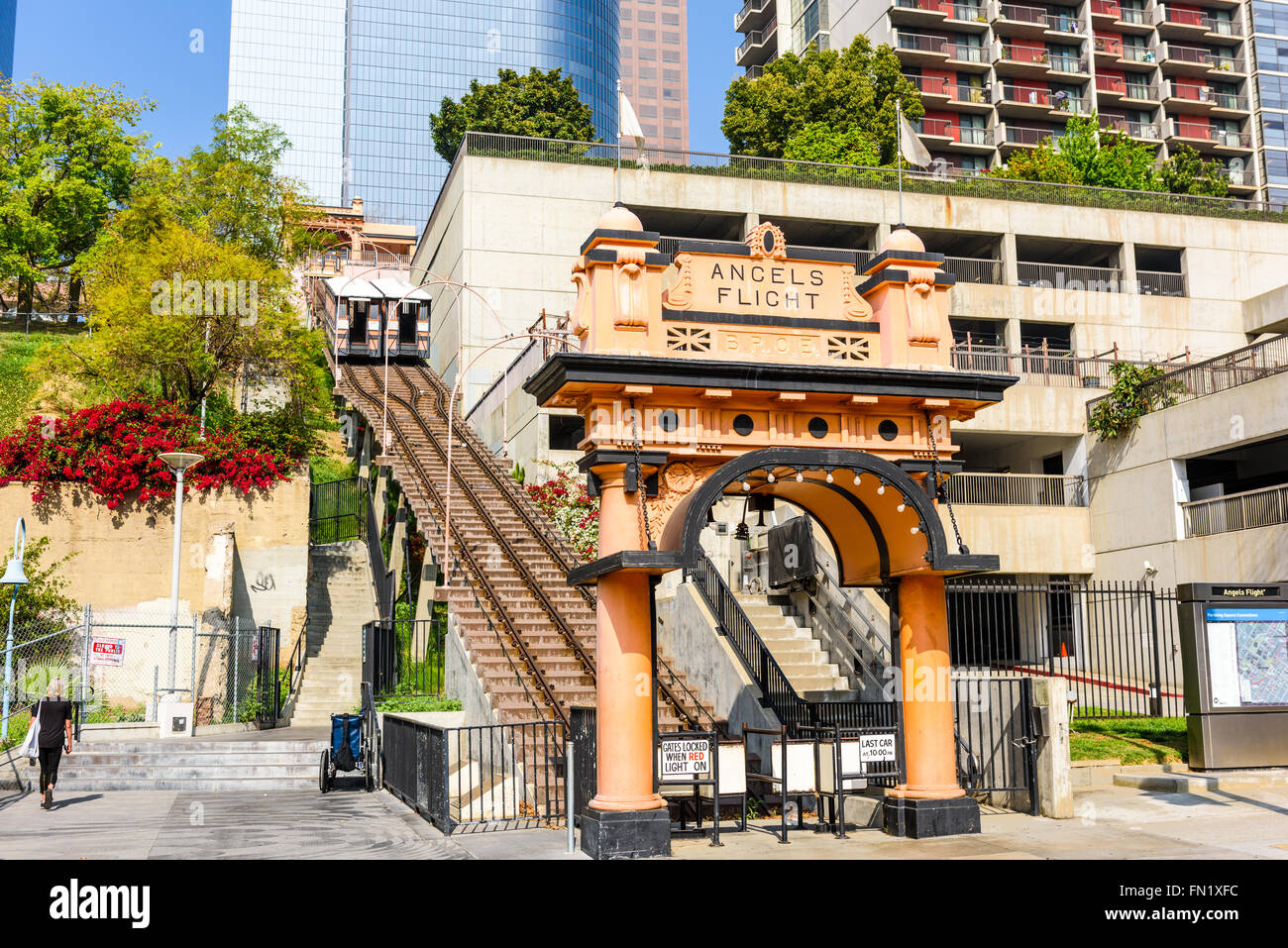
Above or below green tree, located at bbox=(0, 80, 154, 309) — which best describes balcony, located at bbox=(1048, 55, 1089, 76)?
above

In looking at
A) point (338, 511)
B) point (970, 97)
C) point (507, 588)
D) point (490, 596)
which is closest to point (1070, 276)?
point (970, 97)

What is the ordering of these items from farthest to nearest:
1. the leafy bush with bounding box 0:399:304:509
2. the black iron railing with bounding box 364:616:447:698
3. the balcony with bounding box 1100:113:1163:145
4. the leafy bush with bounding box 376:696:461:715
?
the balcony with bounding box 1100:113:1163:145 < the leafy bush with bounding box 0:399:304:509 < the black iron railing with bounding box 364:616:447:698 < the leafy bush with bounding box 376:696:461:715

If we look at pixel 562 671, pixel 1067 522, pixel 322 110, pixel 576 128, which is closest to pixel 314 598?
pixel 562 671

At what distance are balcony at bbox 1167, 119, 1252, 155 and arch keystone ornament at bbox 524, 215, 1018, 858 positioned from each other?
218ft

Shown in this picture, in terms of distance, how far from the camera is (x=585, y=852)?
11.7 meters

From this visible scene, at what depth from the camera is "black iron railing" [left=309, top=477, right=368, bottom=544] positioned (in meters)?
35.9

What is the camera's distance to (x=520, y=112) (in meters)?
60.3

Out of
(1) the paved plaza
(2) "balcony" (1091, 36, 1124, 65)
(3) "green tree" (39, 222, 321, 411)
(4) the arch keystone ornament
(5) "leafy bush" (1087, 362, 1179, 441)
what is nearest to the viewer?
(1) the paved plaza

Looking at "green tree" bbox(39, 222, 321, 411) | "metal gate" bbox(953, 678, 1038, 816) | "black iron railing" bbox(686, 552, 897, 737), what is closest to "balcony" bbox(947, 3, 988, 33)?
"green tree" bbox(39, 222, 321, 411)

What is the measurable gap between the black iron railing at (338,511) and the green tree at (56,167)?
1723cm

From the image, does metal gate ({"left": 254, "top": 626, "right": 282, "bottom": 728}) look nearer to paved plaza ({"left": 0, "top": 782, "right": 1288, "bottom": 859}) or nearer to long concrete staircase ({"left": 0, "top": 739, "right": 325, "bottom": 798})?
long concrete staircase ({"left": 0, "top": 739, "right": 325, "bottom": 798})

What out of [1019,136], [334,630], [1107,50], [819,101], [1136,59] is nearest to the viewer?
[334,630]

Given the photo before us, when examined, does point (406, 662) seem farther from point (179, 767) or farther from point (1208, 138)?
point (1208, 138)

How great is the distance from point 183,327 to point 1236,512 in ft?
89.6
